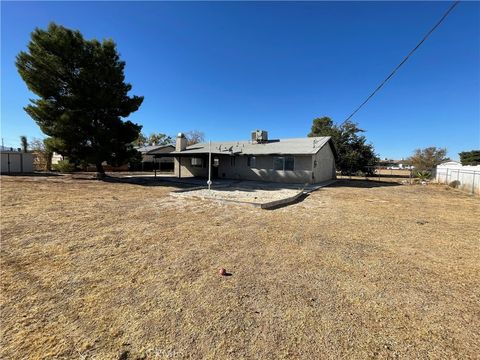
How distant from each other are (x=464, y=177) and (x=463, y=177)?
175mm

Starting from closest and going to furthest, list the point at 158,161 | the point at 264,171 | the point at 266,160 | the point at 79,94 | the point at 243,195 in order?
the point at 243,195
the point at 79,94
the point at 266,160
the point at 264,171
the point at 158,161

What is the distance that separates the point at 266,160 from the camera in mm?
18719

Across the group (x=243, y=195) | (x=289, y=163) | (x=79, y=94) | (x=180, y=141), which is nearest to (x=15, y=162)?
(x=79, y=94)

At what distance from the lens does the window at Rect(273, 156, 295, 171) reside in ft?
57.9

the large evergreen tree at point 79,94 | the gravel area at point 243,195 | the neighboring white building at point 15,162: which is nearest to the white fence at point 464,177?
the gravel area at point 243,195

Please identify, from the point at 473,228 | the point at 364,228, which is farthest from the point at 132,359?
the point at 473,228

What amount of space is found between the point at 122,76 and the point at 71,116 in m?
4.95

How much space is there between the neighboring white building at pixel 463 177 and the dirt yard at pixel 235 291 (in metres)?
12.4

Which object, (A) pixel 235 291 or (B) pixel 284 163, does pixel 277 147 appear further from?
(A) pixel 235 291

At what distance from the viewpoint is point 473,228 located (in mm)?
6824

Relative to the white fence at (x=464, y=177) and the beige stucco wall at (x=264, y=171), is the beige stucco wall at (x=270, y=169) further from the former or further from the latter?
the white fence at (x=464, y=177)

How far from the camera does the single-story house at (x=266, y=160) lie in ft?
56.9

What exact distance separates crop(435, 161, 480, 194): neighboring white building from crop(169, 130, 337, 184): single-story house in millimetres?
9389

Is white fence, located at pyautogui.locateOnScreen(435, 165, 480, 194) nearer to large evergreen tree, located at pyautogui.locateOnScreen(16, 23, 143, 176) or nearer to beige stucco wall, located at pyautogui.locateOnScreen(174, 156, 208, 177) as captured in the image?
beige stucco wall, located at pyautogui.locateOnScreen(174, 156, 208, 177)
